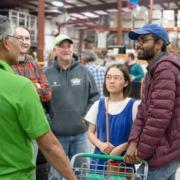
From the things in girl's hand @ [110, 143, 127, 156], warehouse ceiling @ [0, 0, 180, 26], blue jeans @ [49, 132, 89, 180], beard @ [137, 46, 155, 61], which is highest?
warehouse ceiling @ [0, 0, 180, 26]

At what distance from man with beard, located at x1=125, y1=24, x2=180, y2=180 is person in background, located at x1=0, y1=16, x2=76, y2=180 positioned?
28.6 inches

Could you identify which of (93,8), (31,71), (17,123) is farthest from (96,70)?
(93,8)

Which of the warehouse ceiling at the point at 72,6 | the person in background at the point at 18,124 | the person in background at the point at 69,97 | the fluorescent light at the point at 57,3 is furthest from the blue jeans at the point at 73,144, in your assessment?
the fluorescent light at the point at 57,3

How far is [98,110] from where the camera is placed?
277cm

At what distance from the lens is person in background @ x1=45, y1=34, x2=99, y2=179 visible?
3.38 m

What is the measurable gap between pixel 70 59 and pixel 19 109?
198 cm

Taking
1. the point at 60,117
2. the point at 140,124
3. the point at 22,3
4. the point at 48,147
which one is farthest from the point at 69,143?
the point at 22,3

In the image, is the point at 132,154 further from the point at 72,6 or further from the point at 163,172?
the point at 72,6

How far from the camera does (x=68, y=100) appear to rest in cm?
338

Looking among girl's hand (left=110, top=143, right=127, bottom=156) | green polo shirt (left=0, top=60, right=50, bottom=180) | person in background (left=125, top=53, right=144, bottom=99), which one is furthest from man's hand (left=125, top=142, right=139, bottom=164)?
person in background (left=125, top=53, right=144, bottom=99)

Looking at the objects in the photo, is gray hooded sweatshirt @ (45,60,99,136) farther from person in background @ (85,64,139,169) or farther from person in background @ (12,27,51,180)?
person in background @ (85,64,139,169)

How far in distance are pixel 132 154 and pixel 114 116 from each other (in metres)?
0.40

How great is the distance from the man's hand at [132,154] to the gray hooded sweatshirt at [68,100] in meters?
1.08

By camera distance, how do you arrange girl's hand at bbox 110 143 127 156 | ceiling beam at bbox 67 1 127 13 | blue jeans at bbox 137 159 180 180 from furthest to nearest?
ceiling beam at bbox 67 1 127 13 → girl's hand at bbox 110 143 127 156 → blue jeans at bbox 137 159 180 180
